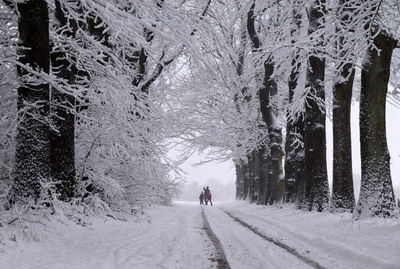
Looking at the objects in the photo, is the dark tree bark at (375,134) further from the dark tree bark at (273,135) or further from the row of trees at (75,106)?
the dark tree bark at (273,135)

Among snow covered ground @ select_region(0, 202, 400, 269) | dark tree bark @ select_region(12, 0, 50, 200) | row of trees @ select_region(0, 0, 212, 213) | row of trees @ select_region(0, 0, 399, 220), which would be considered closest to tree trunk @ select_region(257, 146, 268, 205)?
row of trees @ select_region(0, 0, 399, 220)

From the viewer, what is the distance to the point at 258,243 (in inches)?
273

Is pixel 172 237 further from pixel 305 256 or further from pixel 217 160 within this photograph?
pixel 217 160

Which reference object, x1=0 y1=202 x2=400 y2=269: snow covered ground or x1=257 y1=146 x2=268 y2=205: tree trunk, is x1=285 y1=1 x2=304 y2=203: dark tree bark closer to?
x1=257 y1=146 x2=268 y2=205: tree trunk

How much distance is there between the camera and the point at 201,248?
250 inches

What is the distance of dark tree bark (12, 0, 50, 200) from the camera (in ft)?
22.0

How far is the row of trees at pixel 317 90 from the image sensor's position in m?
8.75

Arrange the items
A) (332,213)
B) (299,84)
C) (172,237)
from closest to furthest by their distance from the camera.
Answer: (172,237)
(332,213)
(299,84)

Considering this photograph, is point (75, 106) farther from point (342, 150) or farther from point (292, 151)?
point (292, 151)

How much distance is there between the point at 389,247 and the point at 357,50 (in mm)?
4744

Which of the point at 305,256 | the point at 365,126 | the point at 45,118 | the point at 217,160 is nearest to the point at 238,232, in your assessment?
the point at 305,256

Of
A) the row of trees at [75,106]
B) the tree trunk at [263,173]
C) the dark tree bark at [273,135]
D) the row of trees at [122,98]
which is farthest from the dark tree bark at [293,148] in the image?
the row of trees at [75,106]

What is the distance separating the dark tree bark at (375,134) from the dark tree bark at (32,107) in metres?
6.63

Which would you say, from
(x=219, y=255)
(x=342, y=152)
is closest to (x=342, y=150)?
(x=342, y=152)
